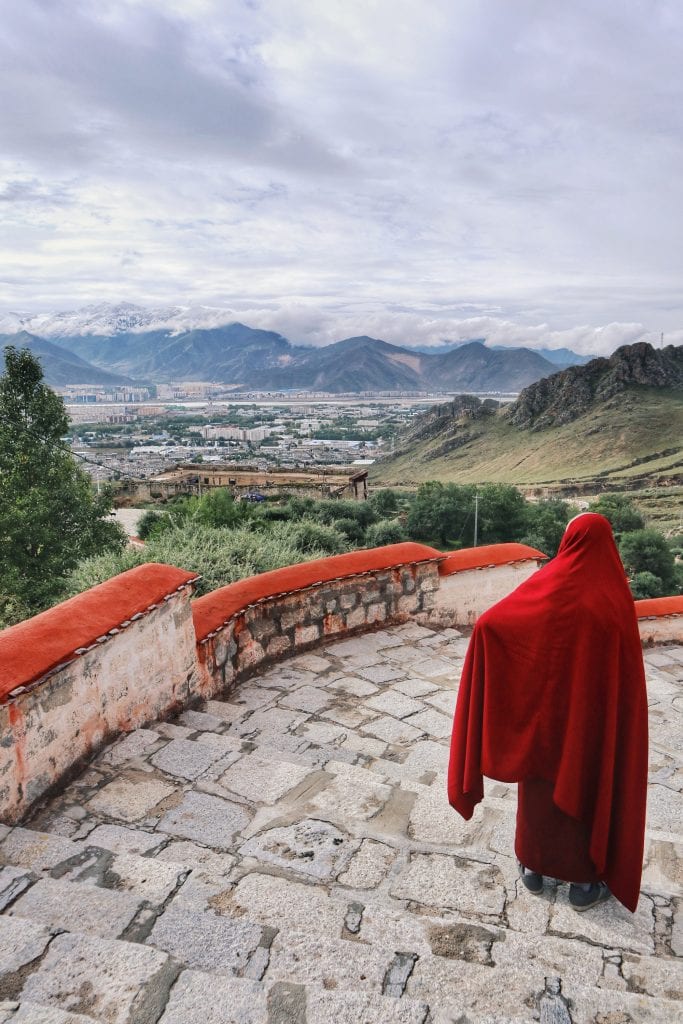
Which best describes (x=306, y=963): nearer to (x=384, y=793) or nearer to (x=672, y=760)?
(x=384, y=793)

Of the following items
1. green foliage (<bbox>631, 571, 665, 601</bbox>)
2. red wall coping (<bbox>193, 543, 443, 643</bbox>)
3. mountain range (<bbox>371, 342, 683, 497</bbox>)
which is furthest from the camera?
mountain range (<bbox>371, 342, 683, 497</bbox>)

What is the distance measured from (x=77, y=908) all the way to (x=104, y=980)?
0.41 metres

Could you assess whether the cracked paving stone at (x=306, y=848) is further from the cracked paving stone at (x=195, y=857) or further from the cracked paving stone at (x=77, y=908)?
the cracked paving stone at (x=77, y=908)

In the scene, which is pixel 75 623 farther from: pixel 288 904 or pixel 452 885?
pixel 452 885

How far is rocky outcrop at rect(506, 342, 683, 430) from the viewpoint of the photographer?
107 m

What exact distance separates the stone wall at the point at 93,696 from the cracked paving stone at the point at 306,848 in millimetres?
1075

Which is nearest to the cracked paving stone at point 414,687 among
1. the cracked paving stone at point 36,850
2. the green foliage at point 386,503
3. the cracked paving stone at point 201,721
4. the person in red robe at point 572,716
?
the cracked paving stone at point 201,721

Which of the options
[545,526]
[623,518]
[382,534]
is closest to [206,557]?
[382,534]

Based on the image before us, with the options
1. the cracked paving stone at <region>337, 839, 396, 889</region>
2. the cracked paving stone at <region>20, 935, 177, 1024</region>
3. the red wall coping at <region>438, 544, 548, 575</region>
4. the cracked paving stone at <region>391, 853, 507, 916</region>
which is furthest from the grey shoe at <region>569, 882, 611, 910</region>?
the red wall coping at <region>438, 544, 548, 575</region>

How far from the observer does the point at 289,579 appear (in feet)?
17.8

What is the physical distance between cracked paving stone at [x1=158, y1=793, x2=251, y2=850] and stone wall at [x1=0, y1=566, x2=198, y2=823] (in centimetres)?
66

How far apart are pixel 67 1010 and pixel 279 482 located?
50.4 meters

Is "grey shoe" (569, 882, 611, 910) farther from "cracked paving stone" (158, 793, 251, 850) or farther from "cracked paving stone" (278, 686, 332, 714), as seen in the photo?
"cracked paving stone" (278, 686, 332, 714)

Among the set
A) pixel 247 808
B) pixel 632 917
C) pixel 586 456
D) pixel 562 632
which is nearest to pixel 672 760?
pixel 632 917
